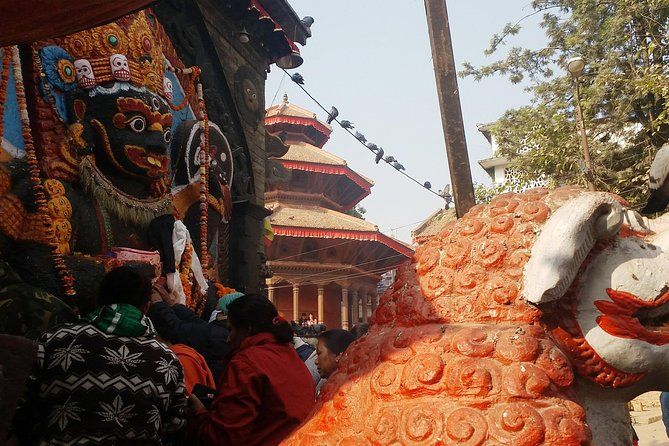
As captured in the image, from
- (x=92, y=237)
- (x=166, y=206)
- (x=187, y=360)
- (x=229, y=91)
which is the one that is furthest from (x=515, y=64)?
(x=187, y=360)

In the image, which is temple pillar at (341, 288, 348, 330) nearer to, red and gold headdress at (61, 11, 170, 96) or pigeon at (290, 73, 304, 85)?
pigeon at (290, 73, 304, 85)

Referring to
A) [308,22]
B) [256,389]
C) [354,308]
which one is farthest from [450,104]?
[354,308]

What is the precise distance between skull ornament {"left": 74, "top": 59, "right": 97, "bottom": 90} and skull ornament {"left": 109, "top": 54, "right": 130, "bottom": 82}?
171mm

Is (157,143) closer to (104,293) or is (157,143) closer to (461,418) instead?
(104,293)

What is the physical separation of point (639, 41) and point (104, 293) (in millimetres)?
13124

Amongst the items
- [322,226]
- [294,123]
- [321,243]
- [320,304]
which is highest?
[294,123]

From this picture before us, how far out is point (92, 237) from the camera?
15.5ft

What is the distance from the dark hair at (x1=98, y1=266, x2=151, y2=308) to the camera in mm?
2299

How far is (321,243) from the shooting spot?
19547mm

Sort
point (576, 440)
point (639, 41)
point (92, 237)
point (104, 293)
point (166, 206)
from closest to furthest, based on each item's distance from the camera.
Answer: point (576, 440) → point (104, 293) → point (92, 237) → point (166, 206) → point (639, 41)

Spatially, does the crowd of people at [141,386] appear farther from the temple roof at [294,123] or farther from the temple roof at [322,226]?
the temple roof at [294,123]

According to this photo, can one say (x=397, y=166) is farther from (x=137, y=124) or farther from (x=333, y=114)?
(x=137, y=124)

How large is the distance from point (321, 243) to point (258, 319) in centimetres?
1717

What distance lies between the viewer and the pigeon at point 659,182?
1.84m
